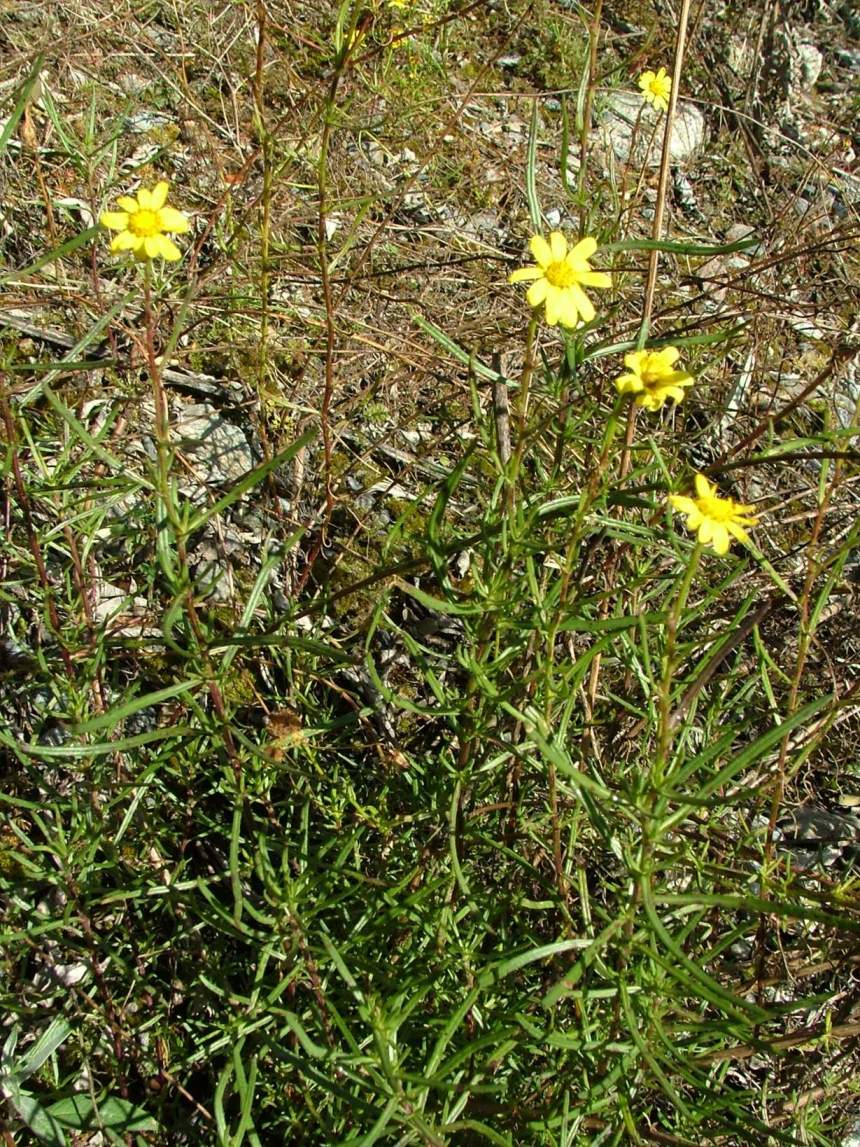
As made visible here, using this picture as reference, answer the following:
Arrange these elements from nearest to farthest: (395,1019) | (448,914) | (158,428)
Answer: (158,428) < (395,1019) < (448,914)

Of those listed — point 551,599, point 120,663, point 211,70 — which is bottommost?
point 120,663

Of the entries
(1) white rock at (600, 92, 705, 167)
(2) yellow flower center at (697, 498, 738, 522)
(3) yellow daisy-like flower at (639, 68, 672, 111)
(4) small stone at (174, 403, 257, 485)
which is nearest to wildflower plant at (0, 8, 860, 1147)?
(2) yellow flower center at (697, 498, 738, 522)

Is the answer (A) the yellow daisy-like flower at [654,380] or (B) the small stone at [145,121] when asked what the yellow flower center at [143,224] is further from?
(B) the small stone at [145,121]

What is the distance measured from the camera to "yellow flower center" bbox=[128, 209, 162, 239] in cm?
137

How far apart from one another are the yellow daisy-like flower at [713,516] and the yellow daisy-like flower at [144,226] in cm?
74

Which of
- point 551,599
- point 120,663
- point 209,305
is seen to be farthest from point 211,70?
point 551,599

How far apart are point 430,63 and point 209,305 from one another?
1.43 meters

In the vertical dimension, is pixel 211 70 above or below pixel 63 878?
above

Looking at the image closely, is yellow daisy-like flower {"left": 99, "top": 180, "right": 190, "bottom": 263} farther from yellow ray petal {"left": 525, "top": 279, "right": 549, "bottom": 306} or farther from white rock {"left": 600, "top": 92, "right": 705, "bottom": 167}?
white rock {"left": 600, "top": 92, "right": 705, "bottom": 167}

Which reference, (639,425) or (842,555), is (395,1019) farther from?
(639,425)

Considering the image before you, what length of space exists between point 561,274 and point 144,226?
22.7 inches

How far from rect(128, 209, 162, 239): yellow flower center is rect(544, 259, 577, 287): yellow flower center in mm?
543

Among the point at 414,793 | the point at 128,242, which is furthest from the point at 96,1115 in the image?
the point at 128,242

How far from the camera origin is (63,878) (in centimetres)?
180
